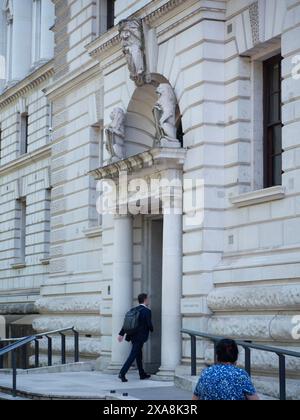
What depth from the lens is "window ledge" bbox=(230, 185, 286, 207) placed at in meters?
18.2

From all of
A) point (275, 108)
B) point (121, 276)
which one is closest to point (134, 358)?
point (121, 276)

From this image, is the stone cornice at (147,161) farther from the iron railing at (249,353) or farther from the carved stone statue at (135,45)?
the iron railing at (249,353)

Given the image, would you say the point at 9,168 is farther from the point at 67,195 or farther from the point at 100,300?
the point at 100,300

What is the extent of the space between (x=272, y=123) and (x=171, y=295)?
3.97 metres

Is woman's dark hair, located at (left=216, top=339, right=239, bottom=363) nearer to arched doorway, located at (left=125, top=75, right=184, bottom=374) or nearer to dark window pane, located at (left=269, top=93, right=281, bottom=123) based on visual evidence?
dark window pane, located at (left=269, top=93, right=281, bottom=123)

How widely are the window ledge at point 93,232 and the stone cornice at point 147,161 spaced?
275 centimetres

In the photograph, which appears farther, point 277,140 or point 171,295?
point 171,295

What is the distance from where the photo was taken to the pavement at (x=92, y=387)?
17625 mm

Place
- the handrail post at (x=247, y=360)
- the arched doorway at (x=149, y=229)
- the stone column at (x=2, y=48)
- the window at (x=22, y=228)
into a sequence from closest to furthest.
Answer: the handrail post at (x=247, y=360)
the arched doorway at (x=149, y=229)
the window at (x=22, y=228)
the stone column at (x=2, y=48)

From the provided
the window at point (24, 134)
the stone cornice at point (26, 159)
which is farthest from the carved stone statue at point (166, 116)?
the window at point (24, 134)

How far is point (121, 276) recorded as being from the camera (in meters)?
23.0

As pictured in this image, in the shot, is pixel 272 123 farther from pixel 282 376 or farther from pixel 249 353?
pixel 282 376
